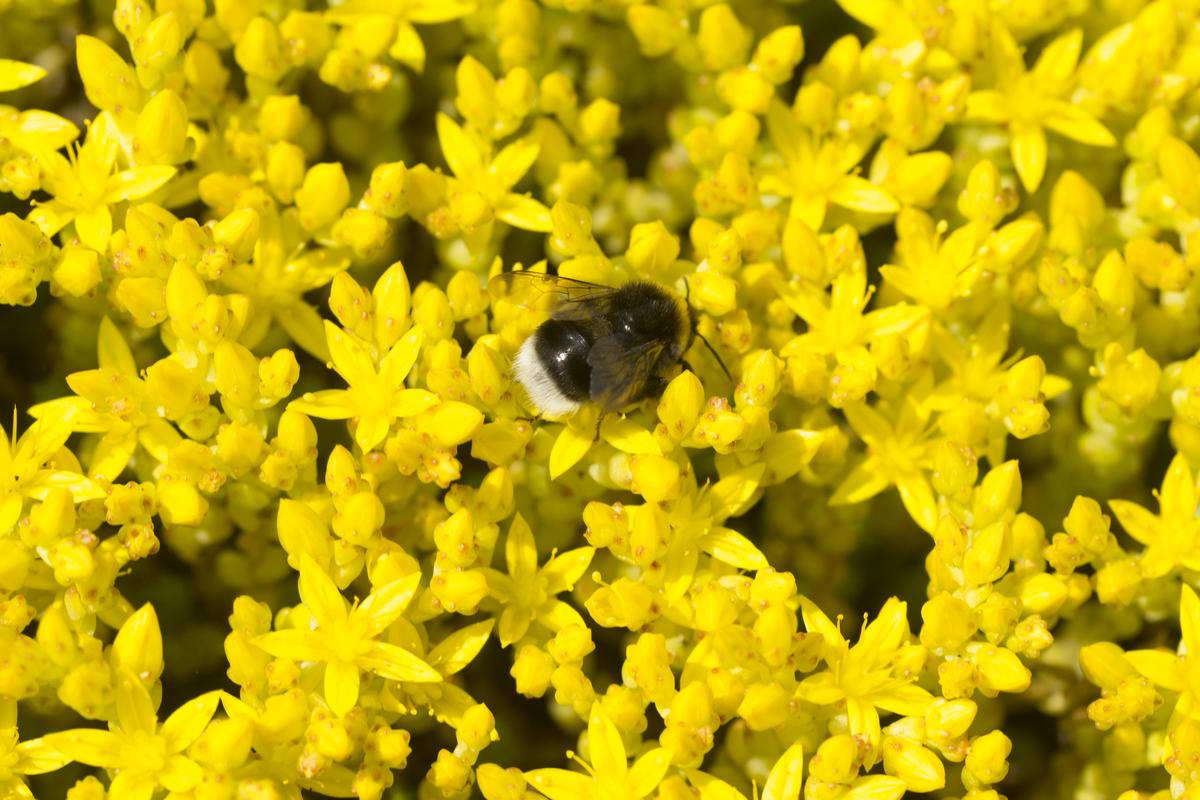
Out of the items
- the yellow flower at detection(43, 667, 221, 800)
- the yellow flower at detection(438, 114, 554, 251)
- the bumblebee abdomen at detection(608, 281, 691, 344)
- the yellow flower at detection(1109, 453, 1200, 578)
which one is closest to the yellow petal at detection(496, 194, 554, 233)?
the yellow flower at detection(438, 114, 554, 251)

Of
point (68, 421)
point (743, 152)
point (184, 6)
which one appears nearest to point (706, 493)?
point (743, 152)

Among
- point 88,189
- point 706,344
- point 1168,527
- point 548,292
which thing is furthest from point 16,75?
point 1168,527

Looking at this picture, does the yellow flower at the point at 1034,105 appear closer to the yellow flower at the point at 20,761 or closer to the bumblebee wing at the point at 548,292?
the bumblebee wing at the point at 548,292

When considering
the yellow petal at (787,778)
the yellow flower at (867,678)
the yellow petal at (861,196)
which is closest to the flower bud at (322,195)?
the yellow petal at (861,196)

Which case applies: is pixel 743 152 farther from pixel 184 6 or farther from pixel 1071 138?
pixel 184 6

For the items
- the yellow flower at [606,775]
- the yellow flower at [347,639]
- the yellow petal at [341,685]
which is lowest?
the yellow flower at [606,775]

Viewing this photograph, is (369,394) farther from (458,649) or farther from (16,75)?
(16,75)
